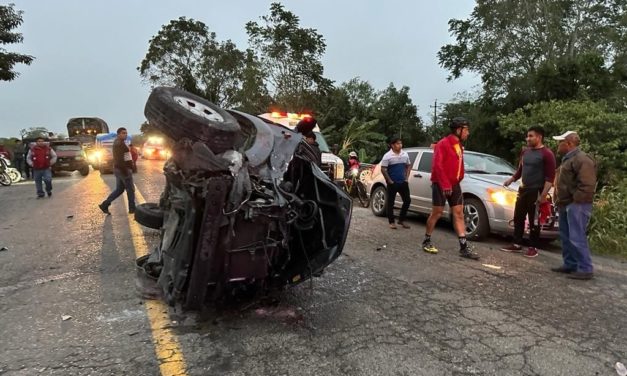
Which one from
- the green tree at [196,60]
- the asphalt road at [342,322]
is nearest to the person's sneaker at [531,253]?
the asphalt road at [342,322]

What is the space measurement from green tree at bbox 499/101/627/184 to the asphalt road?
7.44 metres

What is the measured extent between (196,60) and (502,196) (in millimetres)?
42407

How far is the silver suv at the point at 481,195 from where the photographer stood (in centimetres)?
705

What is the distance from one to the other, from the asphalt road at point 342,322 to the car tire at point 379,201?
3438 millimetres

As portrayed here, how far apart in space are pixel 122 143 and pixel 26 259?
11.6ft

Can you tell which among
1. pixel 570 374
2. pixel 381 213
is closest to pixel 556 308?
pixel 570 374

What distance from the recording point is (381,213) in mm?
9508

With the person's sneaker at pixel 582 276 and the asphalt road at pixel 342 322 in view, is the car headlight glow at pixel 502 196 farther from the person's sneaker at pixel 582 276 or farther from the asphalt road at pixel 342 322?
the person's sneaker at pixel 582 276

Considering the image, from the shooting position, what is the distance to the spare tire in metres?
3.40

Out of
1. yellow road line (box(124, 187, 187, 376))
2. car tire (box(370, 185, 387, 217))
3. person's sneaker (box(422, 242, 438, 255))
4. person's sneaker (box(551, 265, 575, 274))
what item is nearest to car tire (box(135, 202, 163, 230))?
yellow road line (box(124, 187, 187, 376))

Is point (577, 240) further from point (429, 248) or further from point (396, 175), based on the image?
point (396, 175)

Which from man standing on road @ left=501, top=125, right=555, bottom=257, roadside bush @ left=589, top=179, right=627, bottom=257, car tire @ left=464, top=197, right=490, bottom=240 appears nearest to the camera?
man standing on road @ left=501, top=125, right=555, bottom=257

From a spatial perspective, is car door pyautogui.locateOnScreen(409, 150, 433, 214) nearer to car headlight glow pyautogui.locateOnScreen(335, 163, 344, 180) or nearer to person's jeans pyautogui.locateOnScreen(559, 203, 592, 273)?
car headlight glow pyautogui.locateOnScreen(335, 163, 344, 180)

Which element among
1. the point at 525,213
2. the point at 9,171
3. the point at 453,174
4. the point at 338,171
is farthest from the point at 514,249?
the point at 9,171
